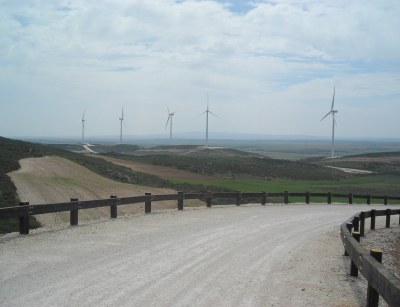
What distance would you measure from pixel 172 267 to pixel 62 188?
1866 cm

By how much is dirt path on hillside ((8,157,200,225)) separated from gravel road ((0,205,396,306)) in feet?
20.6

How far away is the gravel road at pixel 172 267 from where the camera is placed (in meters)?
7.49

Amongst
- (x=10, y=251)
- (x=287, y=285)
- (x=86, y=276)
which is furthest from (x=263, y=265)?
(x=10, y=251)

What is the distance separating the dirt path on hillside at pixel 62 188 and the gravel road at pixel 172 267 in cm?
627

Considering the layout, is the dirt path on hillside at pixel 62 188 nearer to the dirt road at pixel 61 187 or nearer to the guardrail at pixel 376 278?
the dirt road at pixel 61 187

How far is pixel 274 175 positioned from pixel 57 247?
62.4 metres

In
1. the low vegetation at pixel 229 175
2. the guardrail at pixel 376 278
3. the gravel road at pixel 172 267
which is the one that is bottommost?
the low vegetation at pixel 229 175

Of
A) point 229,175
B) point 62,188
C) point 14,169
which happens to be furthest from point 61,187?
point 229,175

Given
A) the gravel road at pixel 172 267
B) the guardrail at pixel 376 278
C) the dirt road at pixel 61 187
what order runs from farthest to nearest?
the dirt road at pixel 61 187 < the gravel road at pixel 172 267 < the guardrail at pixel 376 278

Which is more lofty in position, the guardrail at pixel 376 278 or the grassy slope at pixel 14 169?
the guardrail at pixel 376 278

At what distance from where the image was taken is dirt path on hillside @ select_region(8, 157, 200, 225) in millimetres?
22125

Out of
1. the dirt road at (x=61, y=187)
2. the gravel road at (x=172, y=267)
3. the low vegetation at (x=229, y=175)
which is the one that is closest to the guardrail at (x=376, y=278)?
the gravel road at (x=172, y=267)

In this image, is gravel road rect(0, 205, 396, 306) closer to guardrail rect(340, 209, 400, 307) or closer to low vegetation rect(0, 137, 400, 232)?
Result: guardrail rect(340, 209, 400, 307)

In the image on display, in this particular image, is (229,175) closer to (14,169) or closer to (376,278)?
(14,169)
